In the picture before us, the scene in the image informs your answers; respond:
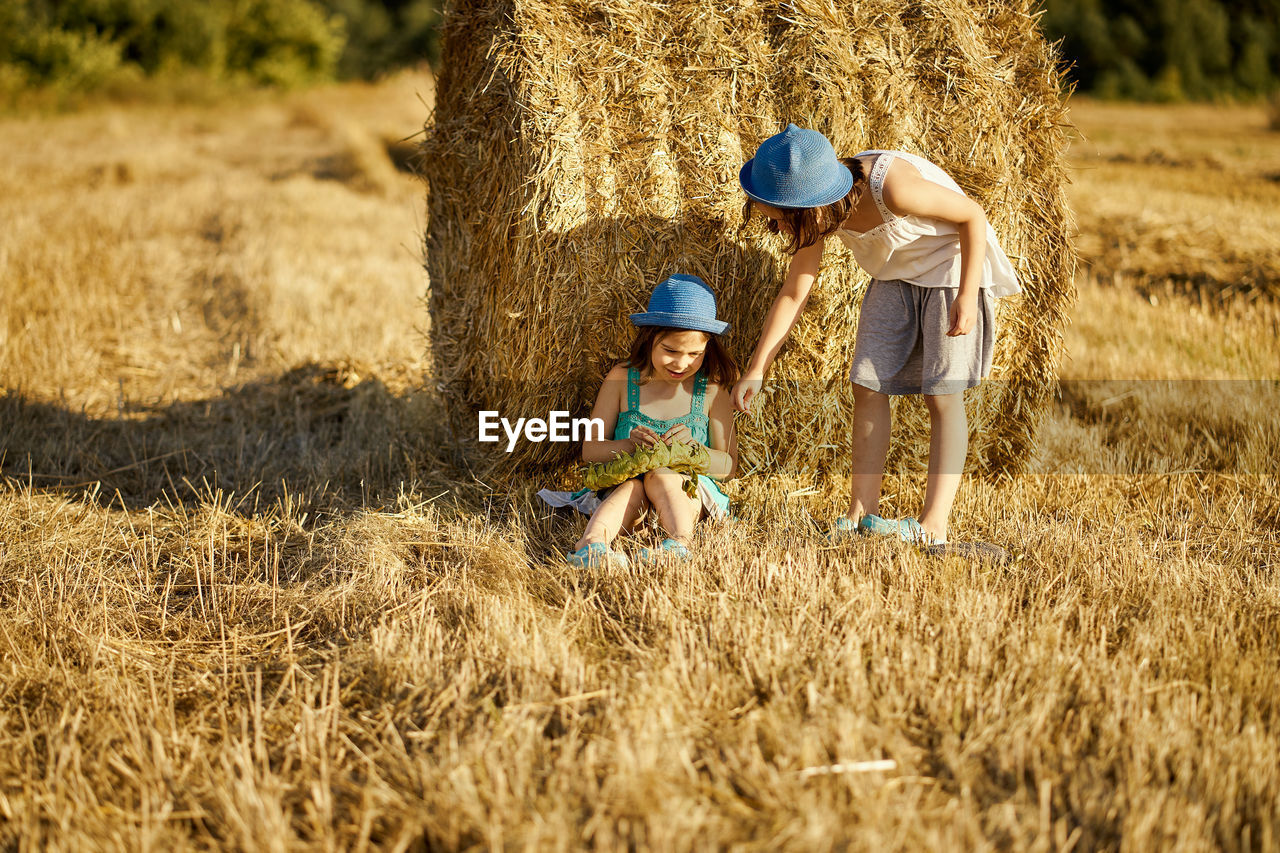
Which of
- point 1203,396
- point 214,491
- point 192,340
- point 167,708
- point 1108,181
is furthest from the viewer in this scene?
point 1108,181

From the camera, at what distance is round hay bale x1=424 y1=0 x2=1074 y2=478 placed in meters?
3.45

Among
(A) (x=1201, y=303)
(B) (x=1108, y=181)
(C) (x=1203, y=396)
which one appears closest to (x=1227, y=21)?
(B) (x=1108, y=181)

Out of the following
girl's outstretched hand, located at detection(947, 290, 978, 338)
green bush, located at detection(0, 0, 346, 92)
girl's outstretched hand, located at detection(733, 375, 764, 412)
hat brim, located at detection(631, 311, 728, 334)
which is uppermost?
green bush, located at detection(0, 0, 346, 92)

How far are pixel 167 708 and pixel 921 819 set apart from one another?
174 centimetres

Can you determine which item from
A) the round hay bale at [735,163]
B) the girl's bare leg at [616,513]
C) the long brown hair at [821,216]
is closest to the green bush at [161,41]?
the round hay bale at [735,163]

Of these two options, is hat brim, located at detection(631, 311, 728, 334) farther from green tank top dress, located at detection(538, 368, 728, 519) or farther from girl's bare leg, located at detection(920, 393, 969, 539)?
girl's bare leg, located at detection(920, 393, 969, 539)

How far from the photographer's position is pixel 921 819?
182 cm

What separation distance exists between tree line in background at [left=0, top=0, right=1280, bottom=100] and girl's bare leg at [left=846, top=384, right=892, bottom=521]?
913 inches

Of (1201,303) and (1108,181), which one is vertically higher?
(1108,181)

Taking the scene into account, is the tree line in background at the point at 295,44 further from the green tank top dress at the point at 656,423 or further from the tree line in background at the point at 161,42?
the green tank top dress at the point at 656,423

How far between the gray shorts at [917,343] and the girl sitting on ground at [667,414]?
0.52 meters

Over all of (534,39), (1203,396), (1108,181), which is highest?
(1108,181)

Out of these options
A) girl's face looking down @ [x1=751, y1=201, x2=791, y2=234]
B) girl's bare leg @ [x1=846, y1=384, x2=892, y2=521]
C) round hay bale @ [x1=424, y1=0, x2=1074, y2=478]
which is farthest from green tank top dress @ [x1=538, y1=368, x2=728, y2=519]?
girl's face looking down @ [x1=751, y1=201, x2=791, y2=234]

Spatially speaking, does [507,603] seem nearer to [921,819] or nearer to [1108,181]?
[921,819]
